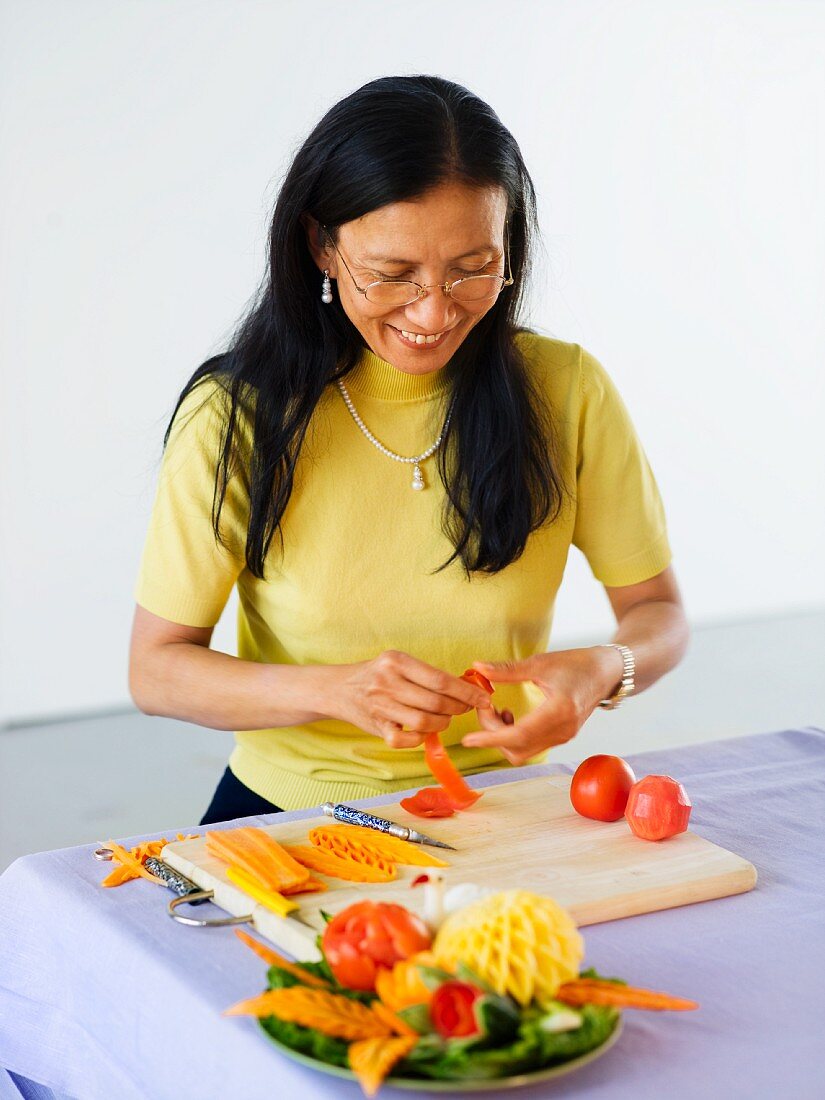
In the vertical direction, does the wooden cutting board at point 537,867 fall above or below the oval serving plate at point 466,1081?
below

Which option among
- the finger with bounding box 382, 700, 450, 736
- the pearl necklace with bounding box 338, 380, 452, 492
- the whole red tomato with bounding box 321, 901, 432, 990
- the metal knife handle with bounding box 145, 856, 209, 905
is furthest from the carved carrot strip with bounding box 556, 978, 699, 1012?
the pearl necklace with bounding box 338, 380, 452, 492

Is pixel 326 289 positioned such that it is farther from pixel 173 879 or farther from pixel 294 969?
pixel 294 969

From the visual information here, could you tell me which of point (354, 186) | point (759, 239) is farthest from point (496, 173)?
point (759, 239)

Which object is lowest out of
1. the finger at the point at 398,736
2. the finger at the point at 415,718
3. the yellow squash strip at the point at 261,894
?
the yellow squash strip at the point at 261,894

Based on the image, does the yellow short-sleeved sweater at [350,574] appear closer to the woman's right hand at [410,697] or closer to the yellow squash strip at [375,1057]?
the woman's right hand at [410,697]

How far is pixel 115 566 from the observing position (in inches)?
182

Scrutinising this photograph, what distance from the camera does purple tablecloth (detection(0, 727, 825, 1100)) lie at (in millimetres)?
996

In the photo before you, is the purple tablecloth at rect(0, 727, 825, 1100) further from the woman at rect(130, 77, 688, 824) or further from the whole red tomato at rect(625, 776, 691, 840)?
the woman at rect(130, 77, 688, 824)

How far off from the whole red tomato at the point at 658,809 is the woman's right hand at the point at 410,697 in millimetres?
207

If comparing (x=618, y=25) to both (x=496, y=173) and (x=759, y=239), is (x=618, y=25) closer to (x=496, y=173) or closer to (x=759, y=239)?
(x=759, y=239)

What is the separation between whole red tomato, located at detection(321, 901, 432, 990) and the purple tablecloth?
0.07 metres

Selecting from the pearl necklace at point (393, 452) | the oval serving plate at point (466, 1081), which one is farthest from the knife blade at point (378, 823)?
the pearl necklace at point (393, 452)

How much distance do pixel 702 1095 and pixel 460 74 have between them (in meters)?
4.57

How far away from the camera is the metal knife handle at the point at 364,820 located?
1.38 m
